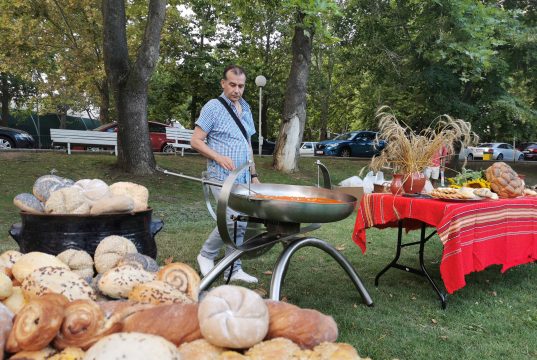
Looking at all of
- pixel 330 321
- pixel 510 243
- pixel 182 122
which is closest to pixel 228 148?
pixel 510 243

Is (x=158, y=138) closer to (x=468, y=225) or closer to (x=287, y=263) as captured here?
(x=468, y=225)

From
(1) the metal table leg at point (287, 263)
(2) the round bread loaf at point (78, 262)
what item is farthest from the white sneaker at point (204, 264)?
(2) the round bread loaf at point (78, 262)

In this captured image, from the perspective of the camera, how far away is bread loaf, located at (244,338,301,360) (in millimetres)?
1149

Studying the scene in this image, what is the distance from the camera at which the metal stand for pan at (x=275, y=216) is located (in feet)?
8.51

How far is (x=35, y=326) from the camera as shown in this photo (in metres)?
1.14

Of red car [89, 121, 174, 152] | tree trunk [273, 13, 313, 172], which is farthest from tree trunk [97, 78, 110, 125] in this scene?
tree trunk [273, 13, 313, 172]

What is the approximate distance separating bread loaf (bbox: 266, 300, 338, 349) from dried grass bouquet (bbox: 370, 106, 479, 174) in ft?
9.99

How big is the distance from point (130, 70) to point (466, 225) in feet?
29.1

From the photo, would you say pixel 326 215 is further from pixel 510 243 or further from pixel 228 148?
pixel 510 243

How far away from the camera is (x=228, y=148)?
13.2ft

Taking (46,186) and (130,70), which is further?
(130,70)

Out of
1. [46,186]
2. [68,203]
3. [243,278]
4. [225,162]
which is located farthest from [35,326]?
[243,278]

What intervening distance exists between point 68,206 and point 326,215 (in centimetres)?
140

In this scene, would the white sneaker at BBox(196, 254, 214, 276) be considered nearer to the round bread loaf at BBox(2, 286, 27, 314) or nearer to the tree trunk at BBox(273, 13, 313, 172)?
the round bread loaf at BBox(2, 286, 27, 314)
